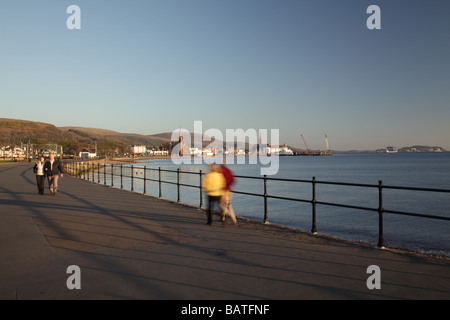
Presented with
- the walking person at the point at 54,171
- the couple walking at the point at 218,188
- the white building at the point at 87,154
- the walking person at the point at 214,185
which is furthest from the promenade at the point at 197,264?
the white building at the point at 87,154

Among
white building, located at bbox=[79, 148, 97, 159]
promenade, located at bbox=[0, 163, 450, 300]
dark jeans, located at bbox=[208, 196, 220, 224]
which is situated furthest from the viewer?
white building, located at bbox=[79, 148, 97, 159]

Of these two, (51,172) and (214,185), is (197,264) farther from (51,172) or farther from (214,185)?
(51,172)

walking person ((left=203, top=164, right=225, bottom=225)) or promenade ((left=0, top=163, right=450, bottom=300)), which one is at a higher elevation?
walking person ((left=203, top=164, right=225, bottom=225))

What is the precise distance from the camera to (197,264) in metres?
5.32

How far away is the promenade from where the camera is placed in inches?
167

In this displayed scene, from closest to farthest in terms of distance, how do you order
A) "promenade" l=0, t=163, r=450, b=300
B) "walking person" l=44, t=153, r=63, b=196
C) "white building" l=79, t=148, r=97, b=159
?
"promenade" l=0, t=163, r=450, b=300
"walking person" l=44, t=153, r=63, b=196
"white building" l=79, t=148, r=97, b=159

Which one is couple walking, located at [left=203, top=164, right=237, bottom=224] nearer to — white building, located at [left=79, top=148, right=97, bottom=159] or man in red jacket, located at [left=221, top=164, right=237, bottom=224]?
man in red jacket, located at [left=221, top=164, right=237, bottom=224]

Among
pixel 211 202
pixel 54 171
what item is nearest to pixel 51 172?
pixel 54 171

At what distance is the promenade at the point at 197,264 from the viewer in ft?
13.9

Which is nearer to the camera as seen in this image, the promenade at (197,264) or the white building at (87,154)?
the promenade at (197,264)

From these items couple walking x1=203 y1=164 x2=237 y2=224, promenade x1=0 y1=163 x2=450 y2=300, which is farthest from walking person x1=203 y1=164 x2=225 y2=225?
promenade x1=0 y1=163 x2=450 y2=300

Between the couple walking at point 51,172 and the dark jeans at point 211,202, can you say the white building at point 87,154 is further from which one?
the dark jeans at point 211,202

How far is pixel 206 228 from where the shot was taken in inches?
323
